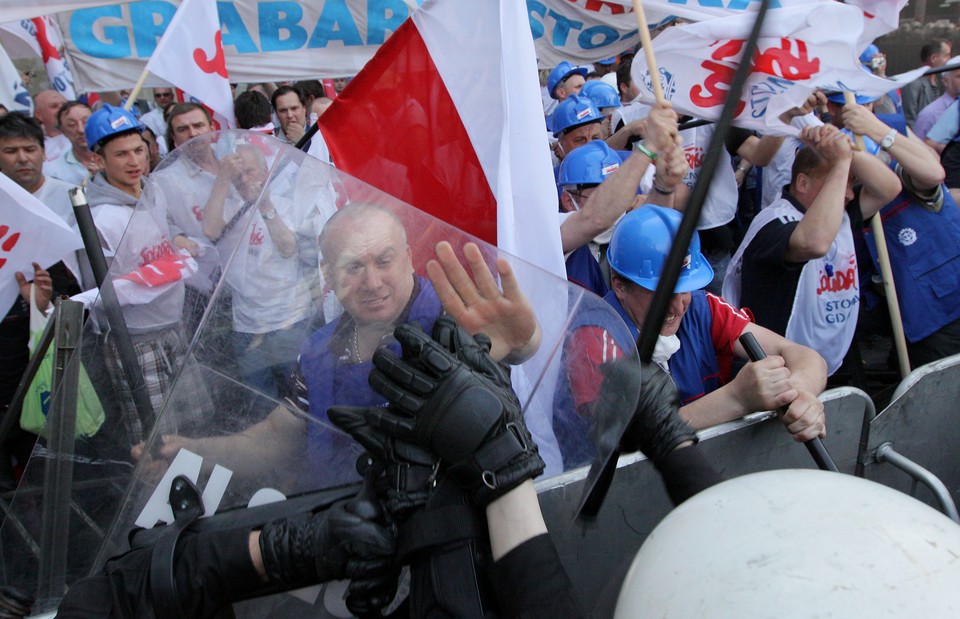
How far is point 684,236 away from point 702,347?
1.64 m

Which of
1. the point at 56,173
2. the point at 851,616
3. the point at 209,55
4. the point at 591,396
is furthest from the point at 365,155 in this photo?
the point at 56,173

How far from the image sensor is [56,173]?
6.23m

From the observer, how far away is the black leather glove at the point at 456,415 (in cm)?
134

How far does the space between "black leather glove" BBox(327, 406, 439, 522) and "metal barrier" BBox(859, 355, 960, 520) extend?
194 cm

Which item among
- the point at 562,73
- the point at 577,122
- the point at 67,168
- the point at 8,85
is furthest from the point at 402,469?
the point at 562,73

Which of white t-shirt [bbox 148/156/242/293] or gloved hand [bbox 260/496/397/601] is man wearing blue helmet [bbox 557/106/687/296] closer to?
Answer: white t-shirt [bbox 148/156/242/293]

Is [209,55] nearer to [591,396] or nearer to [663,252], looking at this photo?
[663,252]

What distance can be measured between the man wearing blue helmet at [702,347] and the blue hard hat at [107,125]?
3075 millimetres

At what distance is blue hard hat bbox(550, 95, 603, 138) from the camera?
5395mm

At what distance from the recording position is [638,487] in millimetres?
2326

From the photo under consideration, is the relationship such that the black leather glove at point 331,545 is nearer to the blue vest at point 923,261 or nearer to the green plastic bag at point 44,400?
the green plastic bag at point 44,400

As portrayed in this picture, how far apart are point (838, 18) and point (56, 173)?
221 inches

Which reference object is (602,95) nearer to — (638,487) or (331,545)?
(638,487)

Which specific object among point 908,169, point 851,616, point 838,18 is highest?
point 838,18
